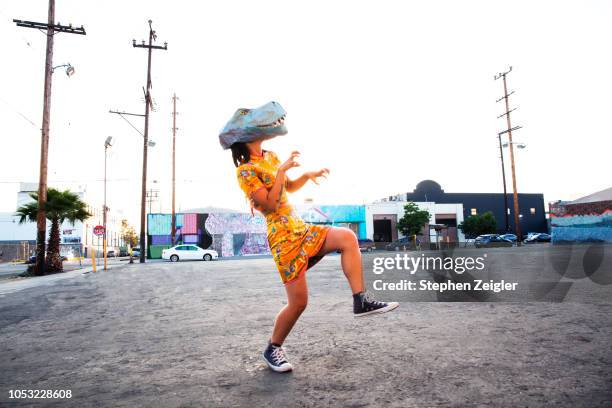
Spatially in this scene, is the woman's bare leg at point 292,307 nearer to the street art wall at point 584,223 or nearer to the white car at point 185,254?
the white car at point 185,254

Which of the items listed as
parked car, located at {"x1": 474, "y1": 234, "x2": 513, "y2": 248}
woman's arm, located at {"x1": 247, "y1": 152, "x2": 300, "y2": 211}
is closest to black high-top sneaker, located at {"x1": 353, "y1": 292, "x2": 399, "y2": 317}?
woman's arm, located at {"x1": 247, "y1": 152, "x2": 300, "y2": 211}

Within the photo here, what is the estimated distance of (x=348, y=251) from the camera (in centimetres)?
254

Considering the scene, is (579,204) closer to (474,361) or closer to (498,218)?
(498,218)

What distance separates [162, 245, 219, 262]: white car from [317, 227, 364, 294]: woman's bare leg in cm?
2758

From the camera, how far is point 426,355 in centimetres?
271

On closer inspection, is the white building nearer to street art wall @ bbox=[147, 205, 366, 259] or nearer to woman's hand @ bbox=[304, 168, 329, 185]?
street art wall @ bbox=[147, 205, 366, 259]

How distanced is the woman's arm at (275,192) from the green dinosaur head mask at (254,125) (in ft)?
1.18

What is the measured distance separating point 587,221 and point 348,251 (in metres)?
31.2

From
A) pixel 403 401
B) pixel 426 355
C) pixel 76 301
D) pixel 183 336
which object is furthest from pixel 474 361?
pixel 76 301

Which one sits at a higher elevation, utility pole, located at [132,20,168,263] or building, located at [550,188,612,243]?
utility pole, located at [132,20,168,263]

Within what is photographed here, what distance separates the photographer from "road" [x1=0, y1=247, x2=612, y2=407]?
2.06 meters

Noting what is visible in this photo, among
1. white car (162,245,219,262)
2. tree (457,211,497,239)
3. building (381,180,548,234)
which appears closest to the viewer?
white car (162,245,219,262)

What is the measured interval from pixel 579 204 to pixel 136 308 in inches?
1405

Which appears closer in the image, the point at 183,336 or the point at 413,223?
the point at 183,336
